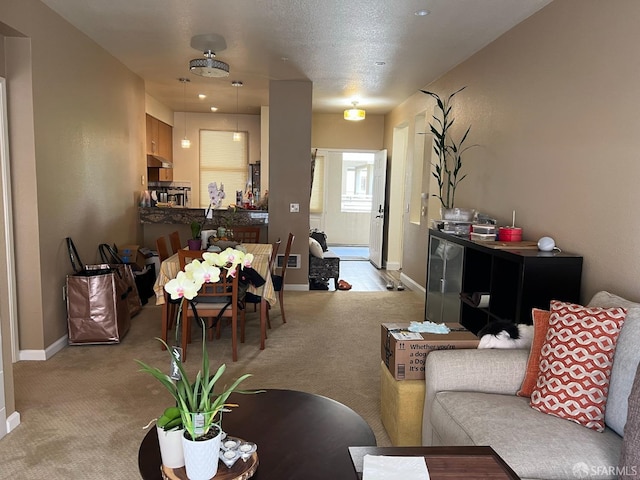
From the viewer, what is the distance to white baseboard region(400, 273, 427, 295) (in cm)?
593

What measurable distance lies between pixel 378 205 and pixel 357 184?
115 inches

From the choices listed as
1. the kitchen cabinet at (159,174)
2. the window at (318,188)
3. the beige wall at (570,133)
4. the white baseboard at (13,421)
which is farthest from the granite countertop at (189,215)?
the window at (318,188)

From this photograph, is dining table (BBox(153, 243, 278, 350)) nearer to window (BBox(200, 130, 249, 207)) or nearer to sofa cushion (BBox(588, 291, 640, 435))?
sofa cushion (BBox(588, 291, 640, 435))

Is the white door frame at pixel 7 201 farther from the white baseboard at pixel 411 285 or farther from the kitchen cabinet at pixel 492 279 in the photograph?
the white baseboard at pixel 411 285

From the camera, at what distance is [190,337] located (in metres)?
4.05

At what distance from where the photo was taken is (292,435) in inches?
64.1

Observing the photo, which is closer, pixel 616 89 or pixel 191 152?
pixel 616 89

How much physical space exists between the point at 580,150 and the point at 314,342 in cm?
258

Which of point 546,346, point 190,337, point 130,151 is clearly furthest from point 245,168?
point 546,346

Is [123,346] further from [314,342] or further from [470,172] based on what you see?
[470,172]

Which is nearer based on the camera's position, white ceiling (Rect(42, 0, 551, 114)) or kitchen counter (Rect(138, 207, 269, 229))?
white ceiling (Rect(42, 0, 551, 114))

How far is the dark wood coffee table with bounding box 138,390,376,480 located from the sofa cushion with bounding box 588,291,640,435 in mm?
960

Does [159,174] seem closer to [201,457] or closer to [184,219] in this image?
[184,219]

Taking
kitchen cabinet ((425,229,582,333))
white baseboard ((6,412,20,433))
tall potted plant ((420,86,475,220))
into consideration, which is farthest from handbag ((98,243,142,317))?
tall potted plant ((420,86,475,220))
